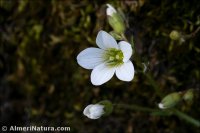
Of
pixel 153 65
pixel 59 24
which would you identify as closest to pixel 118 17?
pixel 153 65

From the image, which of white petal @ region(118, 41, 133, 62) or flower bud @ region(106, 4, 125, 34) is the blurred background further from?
white petal @ region(118, 41, 133, 62)

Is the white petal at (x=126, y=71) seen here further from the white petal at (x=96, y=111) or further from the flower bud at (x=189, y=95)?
the flower bud at (x=189, y=95)

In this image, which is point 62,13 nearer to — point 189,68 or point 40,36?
point 40,36

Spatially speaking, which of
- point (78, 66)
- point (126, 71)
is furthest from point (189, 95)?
point (78, 66)

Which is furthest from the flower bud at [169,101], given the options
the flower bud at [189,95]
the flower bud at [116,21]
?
the flower bud at [116,21]

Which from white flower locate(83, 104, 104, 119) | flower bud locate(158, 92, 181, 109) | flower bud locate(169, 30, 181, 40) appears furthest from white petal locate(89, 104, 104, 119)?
flower bud locate(169, 30, 181, 40)
